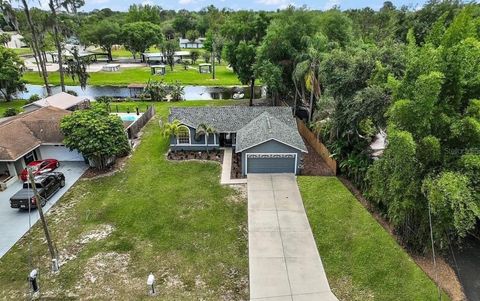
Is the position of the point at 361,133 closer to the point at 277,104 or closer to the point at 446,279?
the point at 446,279

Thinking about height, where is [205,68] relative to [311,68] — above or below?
below

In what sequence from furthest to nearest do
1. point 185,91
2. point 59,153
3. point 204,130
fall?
1. point 185,91
2. point 204,130
3. point 59,153

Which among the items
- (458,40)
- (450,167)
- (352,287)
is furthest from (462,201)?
(458,40)

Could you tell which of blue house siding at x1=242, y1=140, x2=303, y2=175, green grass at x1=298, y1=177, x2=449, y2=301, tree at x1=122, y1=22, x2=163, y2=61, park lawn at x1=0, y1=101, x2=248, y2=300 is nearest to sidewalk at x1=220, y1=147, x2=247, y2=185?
park lawn at x1=0, y1=101, x2=248, y2=300

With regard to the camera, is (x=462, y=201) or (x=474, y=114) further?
(x=474, y=114)

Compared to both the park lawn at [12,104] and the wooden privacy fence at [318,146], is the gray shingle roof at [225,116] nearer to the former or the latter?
the wooden privacy fence at [318,146]

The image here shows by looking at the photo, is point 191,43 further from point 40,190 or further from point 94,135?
point 40,190

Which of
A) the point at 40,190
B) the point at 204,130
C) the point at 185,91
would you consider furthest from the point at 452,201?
the point at 185,91
